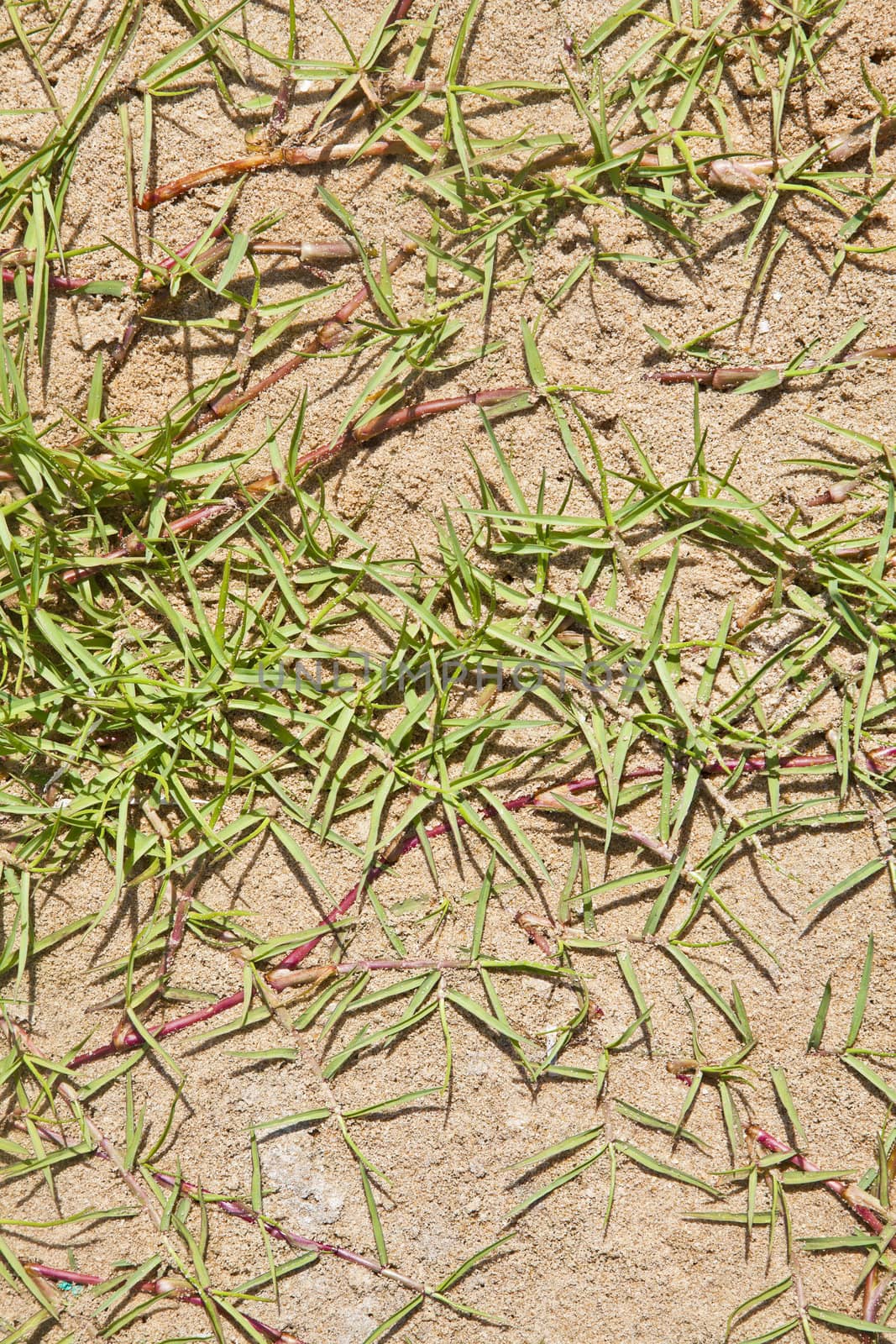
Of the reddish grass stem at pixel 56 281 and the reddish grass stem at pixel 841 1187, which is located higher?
the reddish grass stem at pixel 56 281

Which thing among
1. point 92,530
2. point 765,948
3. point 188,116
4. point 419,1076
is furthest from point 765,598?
point 188,116

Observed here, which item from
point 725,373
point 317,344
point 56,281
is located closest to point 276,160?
point 317,344

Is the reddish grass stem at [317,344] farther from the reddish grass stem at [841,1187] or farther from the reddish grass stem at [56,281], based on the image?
the reddish grass stem at [841,1187]

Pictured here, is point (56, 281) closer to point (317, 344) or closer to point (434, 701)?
point (317, 344)

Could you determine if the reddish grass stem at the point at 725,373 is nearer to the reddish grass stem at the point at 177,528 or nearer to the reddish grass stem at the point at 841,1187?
the reddish grass stem at the point at 177,528

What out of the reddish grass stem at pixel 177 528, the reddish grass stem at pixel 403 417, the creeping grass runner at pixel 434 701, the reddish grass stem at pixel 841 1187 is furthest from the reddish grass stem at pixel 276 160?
the reddish grass stem at pixel 841 1187

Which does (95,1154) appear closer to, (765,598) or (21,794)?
(21,794)

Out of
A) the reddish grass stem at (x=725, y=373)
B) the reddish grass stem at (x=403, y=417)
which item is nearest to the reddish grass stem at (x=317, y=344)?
the reddish grass stem at (x=403, y=417)

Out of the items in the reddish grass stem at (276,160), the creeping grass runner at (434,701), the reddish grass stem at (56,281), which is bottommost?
the creeping grass runner at (434,701)
